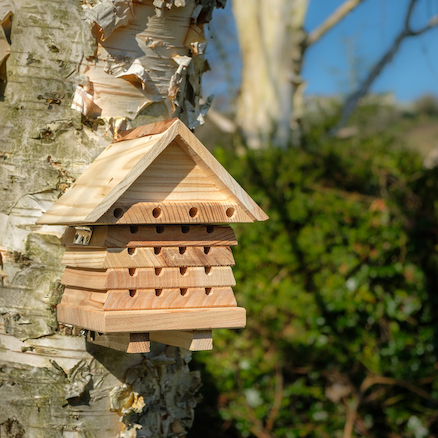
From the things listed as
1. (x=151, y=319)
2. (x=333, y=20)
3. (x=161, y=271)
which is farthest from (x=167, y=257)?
(x=333, y=20)

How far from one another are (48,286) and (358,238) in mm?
2776

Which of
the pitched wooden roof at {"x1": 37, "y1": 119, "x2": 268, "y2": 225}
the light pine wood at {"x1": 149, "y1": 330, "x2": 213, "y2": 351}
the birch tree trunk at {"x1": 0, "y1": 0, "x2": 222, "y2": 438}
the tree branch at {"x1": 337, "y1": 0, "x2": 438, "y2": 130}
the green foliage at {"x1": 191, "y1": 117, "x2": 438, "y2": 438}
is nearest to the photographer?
the pitched wooden roof at {"x1": 37, "y1": 119, "x2": 268, "y2": 225}

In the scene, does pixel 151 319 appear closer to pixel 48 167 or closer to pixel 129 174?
pixel 129 174

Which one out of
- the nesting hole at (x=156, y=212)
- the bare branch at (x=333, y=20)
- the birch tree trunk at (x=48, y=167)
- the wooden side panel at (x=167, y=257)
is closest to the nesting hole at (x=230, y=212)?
the wooden side panel at (x=167, y=257)

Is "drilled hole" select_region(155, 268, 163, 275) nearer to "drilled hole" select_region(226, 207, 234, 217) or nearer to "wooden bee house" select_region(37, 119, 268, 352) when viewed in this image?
"wooden bee house" select_region(37, 119, 268, 352)

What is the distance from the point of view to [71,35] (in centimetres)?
147

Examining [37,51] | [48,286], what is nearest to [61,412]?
[48,286]

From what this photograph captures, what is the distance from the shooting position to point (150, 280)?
131 cm

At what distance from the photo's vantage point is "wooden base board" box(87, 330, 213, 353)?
Answer: 4.19 ft

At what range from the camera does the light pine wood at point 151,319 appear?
122 centimetres

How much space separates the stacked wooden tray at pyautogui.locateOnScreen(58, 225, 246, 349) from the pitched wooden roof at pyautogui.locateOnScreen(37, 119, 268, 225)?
0.09 m

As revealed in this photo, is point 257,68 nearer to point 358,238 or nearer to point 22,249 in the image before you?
point 358,238

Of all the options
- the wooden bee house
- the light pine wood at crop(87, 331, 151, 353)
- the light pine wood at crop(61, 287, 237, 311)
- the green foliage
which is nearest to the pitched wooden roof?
the wooden bee house

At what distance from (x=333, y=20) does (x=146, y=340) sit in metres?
6.12
